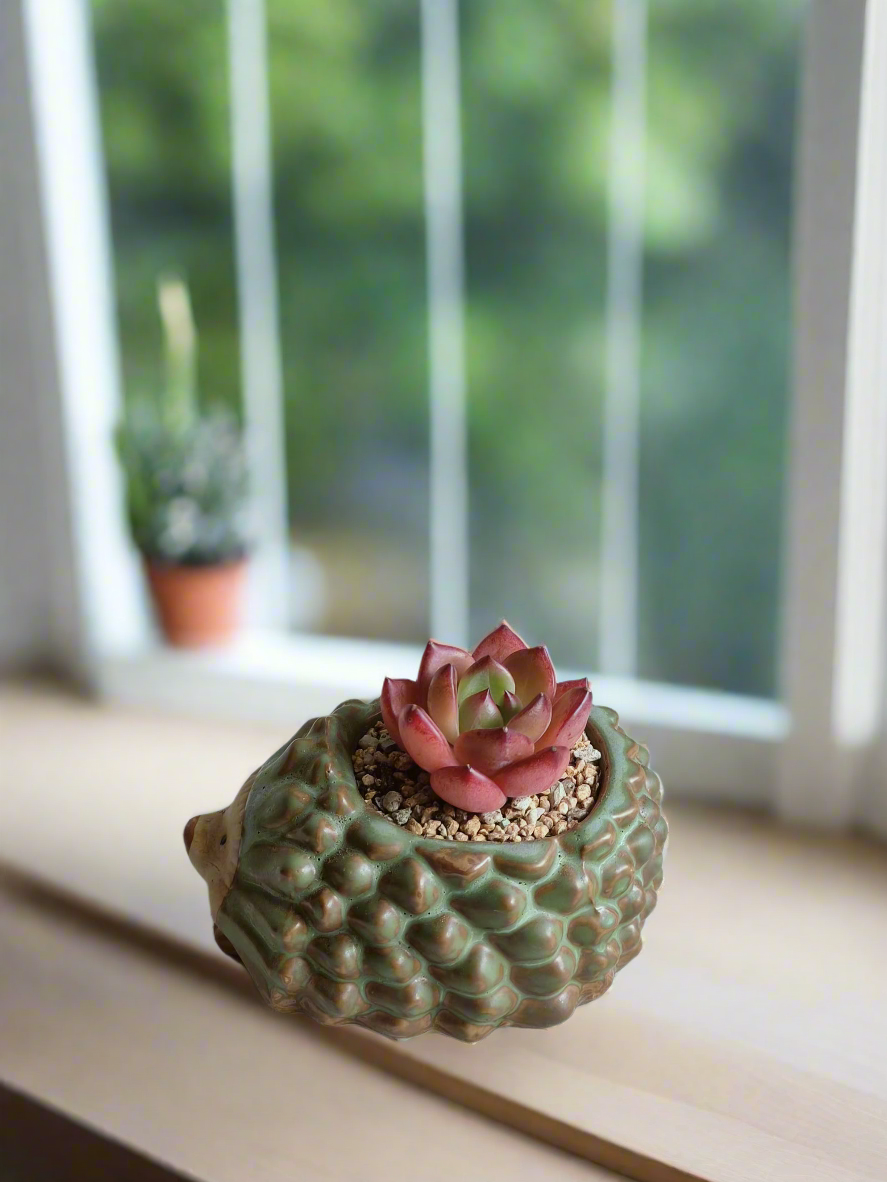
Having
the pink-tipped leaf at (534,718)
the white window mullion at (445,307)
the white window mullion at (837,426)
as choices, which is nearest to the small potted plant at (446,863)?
the pink-tipped leaf at (534,718)

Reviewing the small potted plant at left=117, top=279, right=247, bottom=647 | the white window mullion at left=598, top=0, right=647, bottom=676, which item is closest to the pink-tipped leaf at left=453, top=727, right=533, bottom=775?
the small potted plant at left=117, top=279, right=247, bottom=647

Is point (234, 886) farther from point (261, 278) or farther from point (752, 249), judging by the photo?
point (752, 249)

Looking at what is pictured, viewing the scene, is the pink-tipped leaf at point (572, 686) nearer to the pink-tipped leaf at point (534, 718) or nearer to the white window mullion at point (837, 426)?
the pink-tipped leaf at point (534, 718)

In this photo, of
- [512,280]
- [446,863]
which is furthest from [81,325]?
[446,863]

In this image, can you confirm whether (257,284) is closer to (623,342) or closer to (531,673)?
(623,342)

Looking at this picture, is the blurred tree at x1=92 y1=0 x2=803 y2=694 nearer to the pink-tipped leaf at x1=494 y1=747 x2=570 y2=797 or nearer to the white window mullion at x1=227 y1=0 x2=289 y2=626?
the white window mullion at x1=227 y1=0 x2=289 y2=626

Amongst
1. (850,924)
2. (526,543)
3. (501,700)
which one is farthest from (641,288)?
(501,700)
